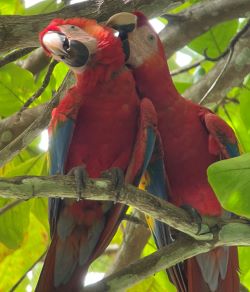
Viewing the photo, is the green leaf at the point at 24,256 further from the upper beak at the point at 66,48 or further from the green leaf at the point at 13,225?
the upper beak at the point at 66,48

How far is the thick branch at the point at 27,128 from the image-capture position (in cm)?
229

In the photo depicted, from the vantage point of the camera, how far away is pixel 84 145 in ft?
7.26

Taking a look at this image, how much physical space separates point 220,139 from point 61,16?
26.1 inches

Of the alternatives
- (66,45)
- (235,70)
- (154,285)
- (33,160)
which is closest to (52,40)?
(66,45)

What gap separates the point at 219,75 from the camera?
275cm

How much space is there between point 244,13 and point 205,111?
57cm

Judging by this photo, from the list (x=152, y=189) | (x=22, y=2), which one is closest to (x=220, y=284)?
(x=152, y=189)

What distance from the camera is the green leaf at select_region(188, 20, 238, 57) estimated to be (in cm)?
301

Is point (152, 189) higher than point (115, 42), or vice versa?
point (115, 42)

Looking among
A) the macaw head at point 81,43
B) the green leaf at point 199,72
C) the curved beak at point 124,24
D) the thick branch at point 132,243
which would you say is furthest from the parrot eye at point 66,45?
the green leaf at point 199,72

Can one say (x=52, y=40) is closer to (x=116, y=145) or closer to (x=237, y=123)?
(x=116, y=145)

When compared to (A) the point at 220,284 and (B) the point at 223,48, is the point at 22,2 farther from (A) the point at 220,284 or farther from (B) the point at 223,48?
(A) the point at 220,284

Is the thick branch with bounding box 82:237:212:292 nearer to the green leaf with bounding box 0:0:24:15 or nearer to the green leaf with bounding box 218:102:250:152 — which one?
the green leaf with bounding box 218:102:250:152

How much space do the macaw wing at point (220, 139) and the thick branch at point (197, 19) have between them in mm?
618
